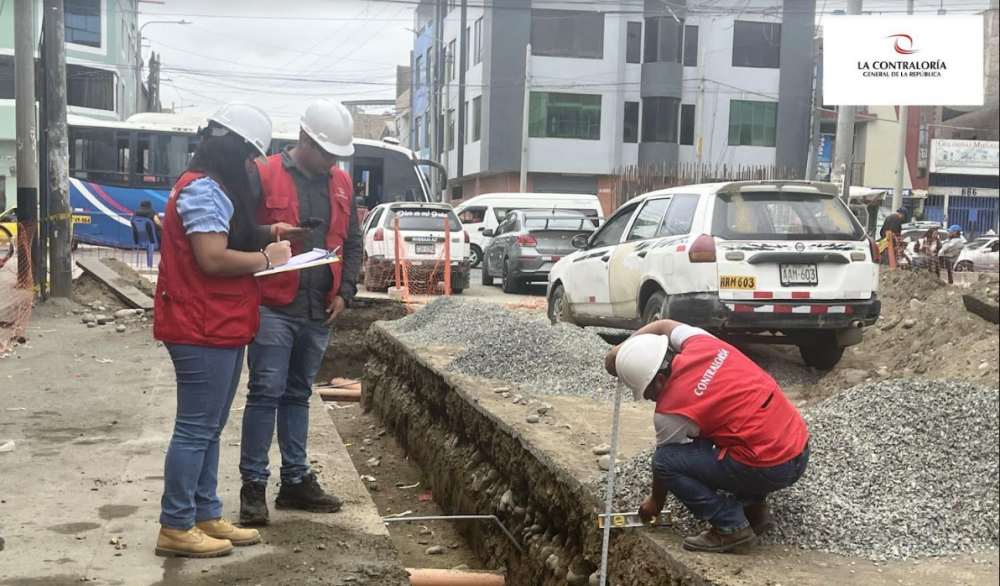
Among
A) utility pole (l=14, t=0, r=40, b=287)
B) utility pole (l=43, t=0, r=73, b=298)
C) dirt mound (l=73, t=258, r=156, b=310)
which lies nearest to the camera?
utility pole (l=14, t=0, r=40, b=287)

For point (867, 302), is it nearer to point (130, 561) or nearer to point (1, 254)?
point (130, 561)

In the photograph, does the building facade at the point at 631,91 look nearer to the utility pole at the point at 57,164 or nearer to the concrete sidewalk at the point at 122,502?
the utility pole at the point at 57,164

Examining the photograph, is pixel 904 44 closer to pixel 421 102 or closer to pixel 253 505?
pixel 253 505

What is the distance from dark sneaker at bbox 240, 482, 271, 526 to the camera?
478 centimetres

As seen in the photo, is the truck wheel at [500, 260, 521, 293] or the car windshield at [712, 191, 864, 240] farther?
the truck wheel at [500, 260, 521, 293]

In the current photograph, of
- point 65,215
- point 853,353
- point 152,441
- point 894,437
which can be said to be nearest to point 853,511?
point 894,437

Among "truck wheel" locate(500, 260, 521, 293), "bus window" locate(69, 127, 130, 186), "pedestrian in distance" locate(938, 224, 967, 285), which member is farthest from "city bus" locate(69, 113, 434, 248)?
"pedestrian in distance" locate(938, 224, 967, 285)

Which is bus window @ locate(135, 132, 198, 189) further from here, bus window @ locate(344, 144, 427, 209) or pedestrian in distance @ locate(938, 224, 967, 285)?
pedestrian in distance @ locate(938, 224, 967, 285)

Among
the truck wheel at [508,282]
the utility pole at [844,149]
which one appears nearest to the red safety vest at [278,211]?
the utility pole at [844,149]

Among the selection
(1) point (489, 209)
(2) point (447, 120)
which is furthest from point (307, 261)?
(2) point (447, 120)

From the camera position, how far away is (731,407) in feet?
13.1

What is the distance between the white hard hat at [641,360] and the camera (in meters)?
4.04

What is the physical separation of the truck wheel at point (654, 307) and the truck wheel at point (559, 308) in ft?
Result: 6.94

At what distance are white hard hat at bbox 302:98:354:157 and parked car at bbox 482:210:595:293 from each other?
1347 cm
